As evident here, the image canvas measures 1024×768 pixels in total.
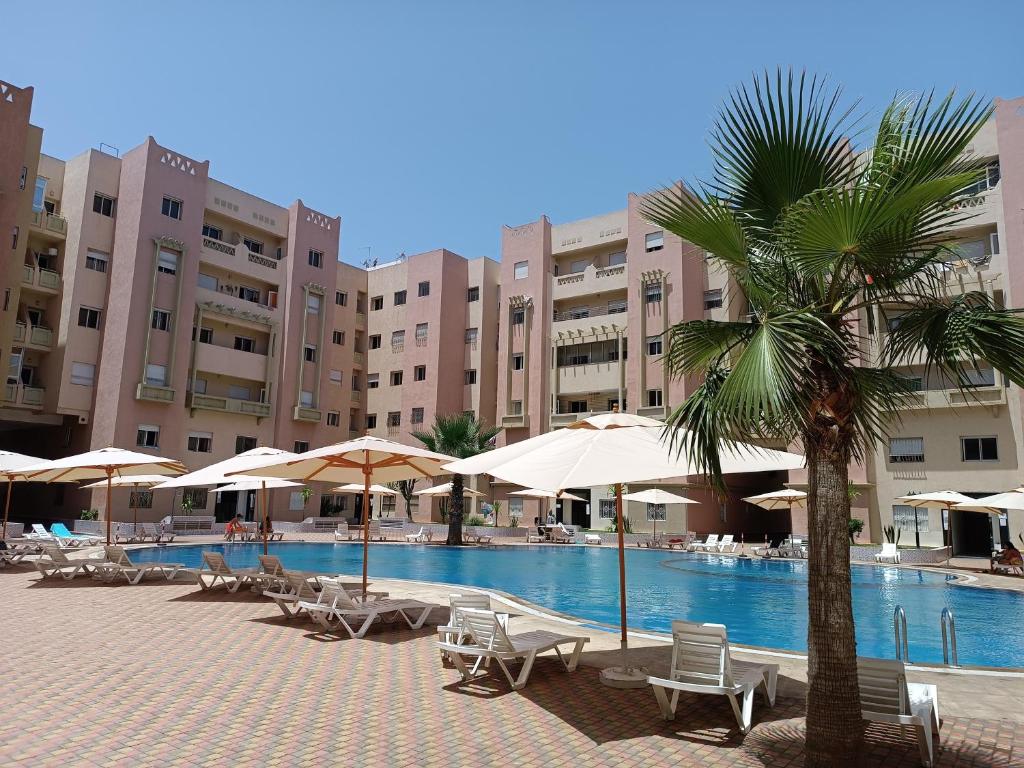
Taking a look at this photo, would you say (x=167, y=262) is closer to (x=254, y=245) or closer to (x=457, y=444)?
(x=254, y=245)

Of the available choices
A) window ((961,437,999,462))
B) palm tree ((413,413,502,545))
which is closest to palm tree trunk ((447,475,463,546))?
palm tree ((413,413,502,545))

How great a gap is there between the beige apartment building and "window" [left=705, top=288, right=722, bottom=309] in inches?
4.2

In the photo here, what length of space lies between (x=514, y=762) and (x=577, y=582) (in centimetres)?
1506

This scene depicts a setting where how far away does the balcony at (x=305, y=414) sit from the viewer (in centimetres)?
4172

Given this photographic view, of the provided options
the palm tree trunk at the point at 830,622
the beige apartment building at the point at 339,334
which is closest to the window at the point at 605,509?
the beige apartment building at the point at 339,334

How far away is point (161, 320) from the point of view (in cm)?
3644

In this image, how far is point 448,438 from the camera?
32250 mm

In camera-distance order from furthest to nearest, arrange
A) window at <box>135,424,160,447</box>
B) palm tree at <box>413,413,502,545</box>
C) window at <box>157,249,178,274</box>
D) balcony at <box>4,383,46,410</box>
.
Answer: window at <box>157,249,178,274</box>, window at <box>135,424,160,447</box>, balcony at <box>4,383,46,410</box>, palm tree at <box>413,413,502,545</box>

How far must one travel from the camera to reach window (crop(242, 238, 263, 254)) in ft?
141

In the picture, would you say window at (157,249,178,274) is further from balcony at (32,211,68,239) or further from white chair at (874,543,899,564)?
white chair at (874,543,899,564)

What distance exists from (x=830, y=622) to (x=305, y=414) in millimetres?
40112

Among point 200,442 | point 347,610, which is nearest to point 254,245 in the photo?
point 200,442

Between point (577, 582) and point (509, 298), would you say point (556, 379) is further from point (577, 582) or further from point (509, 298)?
point (577, 582)

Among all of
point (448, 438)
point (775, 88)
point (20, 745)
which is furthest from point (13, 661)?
point (448, 438)
